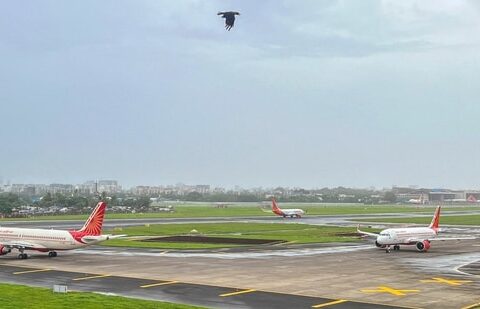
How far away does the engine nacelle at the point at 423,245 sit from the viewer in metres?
86.1

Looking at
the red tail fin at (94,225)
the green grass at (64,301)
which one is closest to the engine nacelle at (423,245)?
the red tail fin at (94,225)

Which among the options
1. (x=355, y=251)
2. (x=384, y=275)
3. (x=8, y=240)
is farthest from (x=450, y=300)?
(x=8, y=240)

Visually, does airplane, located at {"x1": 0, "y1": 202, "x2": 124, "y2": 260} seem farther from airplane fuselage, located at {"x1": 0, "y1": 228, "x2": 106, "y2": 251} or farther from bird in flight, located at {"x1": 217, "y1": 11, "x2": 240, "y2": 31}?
bird in flight, located at {"x1": 217, "y1": 11, "x2": 240, "y2": 31}

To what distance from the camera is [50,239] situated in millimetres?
76812

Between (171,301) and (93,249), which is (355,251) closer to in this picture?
(93,249)

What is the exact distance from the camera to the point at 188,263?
68.6 metres

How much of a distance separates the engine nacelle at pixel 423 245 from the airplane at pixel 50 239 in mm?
44226

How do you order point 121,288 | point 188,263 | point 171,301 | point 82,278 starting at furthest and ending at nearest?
point 188,263 → point 82,278 → point 121,288 → point 171,301

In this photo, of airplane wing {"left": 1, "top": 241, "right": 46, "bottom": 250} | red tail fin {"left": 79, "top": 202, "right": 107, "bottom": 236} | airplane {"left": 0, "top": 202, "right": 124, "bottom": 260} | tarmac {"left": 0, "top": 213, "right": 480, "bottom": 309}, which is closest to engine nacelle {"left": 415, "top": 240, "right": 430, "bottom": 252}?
tarmac {"left": 0, "top": 213, "right": 480, "bottom": 309}

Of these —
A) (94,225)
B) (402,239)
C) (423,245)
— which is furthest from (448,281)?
(94,225)

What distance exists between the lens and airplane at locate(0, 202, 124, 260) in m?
76.5

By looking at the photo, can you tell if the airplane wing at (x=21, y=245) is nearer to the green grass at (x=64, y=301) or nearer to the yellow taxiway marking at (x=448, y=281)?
the green grass at (x=64, y=301)

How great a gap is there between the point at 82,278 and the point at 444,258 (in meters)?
45.7

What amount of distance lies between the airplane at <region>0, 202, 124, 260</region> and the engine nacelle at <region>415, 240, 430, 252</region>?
44.2 metres
